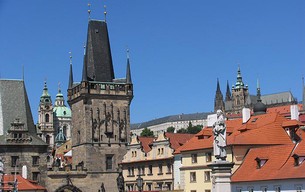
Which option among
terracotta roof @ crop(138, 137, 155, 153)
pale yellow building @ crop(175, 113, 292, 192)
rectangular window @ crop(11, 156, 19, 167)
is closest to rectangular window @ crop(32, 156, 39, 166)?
rectangular window @ crop(11, 156, 19, 167)

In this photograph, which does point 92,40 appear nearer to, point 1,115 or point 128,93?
point 128,93

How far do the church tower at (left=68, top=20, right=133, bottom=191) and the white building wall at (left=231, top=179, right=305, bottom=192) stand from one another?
Result: 1301 inches

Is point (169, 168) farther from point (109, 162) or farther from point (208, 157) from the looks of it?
point (109, 162)

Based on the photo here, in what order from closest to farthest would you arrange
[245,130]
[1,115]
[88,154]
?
[245,130]
[1,115]
[88,154]

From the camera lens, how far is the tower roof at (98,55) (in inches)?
3123

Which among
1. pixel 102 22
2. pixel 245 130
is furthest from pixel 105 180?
pixel 245 130

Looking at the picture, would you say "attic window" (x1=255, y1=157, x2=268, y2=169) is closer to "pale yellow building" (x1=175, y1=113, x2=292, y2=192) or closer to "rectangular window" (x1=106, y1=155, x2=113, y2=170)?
"pale yellow building" (x1=175, y1=113, x2=292, y2=192)

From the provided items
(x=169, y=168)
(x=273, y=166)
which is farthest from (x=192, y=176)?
(x=273, y=166)

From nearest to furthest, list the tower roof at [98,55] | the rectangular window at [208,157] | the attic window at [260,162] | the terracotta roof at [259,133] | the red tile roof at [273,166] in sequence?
the red tile roof at [273,166] < the attic window at [260,162] < the terracotta roof at [259,133] < the rectangular window at [208,157] < the tower roof at [98,55]

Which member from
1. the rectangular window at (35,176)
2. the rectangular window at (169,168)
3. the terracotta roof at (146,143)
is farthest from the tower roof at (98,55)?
the rectangular window at (169,168)

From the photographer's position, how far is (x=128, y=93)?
79500mm

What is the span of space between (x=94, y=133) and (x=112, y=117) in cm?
320

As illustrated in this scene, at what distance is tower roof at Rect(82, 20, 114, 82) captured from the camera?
3123 inches

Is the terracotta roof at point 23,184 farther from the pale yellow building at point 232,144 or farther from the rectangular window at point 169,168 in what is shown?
the pale yellow building at point 232,144
